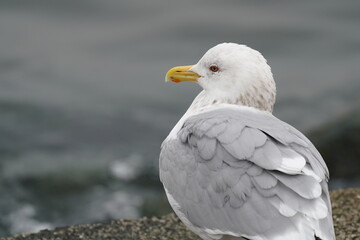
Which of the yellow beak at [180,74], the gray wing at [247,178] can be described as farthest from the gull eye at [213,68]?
the gray wing at [247,178]

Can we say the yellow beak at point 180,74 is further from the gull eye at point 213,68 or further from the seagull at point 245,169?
the seagull at point 245,169

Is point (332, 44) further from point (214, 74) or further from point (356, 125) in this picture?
point (214, 74)

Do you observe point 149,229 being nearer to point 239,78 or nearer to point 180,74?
point 180,74

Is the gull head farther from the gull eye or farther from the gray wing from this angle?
the gray wing

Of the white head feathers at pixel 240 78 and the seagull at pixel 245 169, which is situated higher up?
the white head feathers at pixel 240 78

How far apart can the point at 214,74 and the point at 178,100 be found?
17.6ft

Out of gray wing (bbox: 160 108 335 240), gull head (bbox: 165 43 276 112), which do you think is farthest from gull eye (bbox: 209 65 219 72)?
gray wing (bbox: 160 108 335 240)

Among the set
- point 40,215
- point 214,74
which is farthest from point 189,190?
point 40,215

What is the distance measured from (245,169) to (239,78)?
91cm

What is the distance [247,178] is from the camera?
12.4 ft

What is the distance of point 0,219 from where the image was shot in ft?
25.4

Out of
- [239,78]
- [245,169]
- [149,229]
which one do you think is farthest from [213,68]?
[149,229]

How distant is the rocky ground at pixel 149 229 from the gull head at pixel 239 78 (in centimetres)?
124

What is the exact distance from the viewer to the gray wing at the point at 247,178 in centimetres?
363
